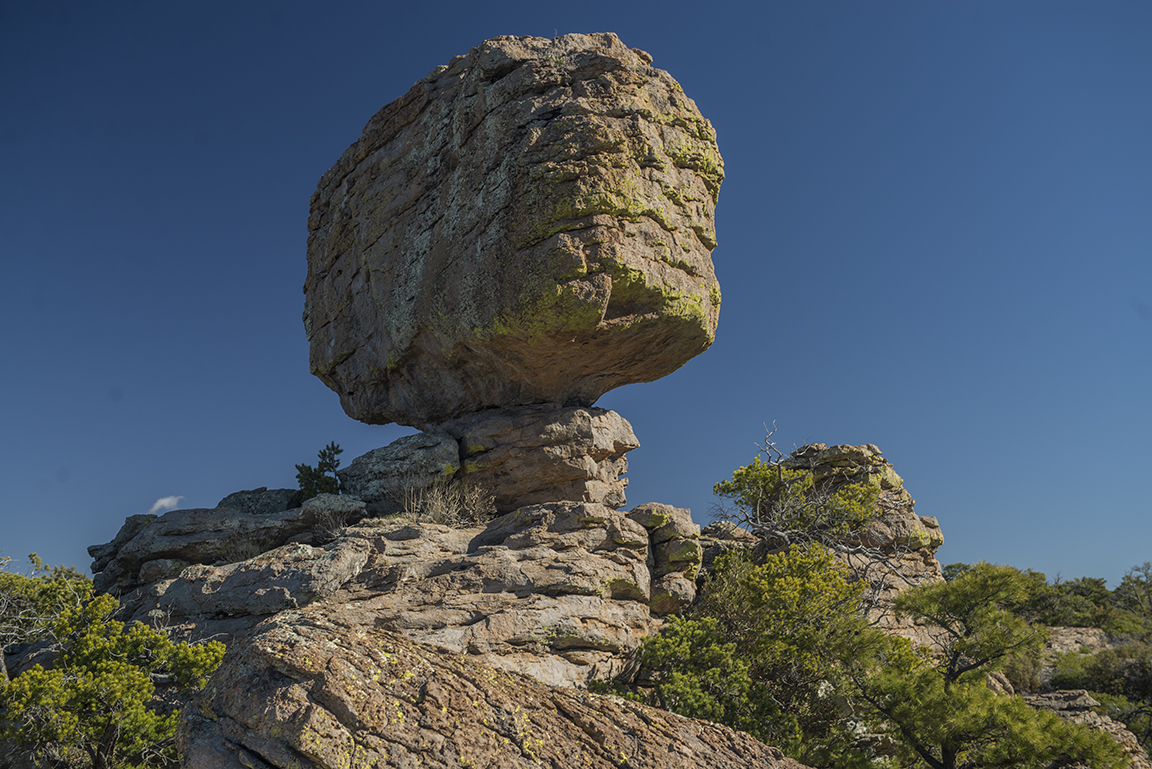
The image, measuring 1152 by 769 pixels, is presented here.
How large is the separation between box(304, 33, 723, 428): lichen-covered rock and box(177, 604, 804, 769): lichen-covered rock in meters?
8.93

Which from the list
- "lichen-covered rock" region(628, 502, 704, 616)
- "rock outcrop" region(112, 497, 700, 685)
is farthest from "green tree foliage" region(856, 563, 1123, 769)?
"rock outcrop" region(112, 497, 700, 685)

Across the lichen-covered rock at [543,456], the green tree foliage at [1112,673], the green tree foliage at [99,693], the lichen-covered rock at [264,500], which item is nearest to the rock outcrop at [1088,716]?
the green tree foliage at [1112,673]

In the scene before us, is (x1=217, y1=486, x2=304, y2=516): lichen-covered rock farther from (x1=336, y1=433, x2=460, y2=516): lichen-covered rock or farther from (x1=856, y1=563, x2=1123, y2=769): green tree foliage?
(x1=856, y1=563, x2=1123, y2=769): green tree foliage

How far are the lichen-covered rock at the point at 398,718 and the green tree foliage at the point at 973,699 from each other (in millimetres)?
3861

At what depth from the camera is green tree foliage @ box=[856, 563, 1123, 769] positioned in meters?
8.88

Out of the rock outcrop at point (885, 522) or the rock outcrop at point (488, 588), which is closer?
the rock outcrop at point (488, 588)

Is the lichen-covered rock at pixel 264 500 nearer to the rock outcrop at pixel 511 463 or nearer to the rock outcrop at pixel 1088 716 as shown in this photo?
the rock outcrop at pixel 511 463

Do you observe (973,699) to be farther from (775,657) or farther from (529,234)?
(529,234)

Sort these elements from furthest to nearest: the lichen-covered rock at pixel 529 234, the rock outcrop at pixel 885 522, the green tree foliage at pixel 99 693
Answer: the rock outcrop at pixel 885 522 < the lichen-covered rock at pixel 529 234 < the green tree foliage at pixel 99 693

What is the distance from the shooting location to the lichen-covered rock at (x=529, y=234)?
14562 millimetres

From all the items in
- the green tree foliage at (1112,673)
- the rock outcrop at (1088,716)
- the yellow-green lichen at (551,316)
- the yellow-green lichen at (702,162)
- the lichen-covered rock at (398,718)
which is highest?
the yellow-green lichen at (702,162)

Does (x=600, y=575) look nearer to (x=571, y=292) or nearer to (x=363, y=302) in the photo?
(x=571, y=292)

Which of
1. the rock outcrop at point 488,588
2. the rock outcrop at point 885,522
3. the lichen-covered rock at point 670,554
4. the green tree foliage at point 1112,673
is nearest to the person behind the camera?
the rock outcrop at point 488,588

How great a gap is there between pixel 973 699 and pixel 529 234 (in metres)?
11.7
